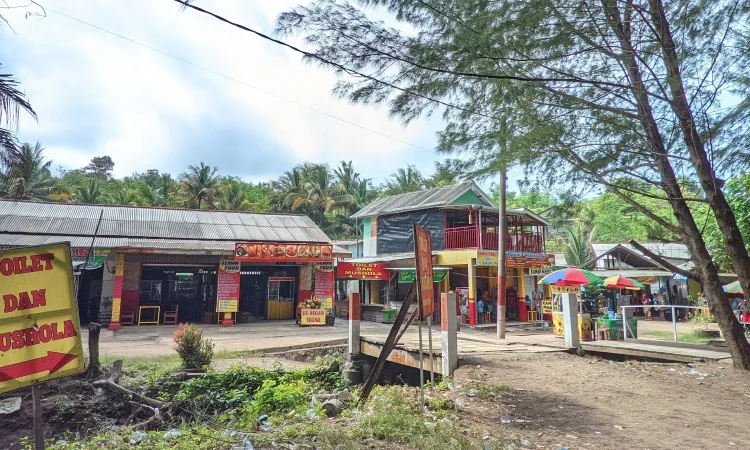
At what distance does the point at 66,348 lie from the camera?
2.96 m

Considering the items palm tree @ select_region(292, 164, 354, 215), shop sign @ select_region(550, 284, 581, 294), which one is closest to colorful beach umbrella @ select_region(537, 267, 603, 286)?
shop sign @ select_region(550, 284, 581, 294)

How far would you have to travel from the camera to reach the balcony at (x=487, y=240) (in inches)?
818

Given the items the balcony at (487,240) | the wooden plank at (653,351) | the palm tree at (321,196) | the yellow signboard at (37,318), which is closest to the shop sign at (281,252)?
the balcony at (487,240)

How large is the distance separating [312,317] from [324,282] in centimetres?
189

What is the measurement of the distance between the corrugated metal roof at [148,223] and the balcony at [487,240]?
5.89m

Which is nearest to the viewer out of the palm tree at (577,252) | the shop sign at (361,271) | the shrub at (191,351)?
the shrub at (191,351)

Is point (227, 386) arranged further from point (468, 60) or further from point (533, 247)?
point (533, 247)

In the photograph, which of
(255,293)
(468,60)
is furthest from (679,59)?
(255,293)

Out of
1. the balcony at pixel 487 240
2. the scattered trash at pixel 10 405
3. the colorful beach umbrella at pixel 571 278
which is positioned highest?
the balcony at pixel 487 240

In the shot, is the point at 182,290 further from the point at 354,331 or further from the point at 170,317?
the point at 354,331

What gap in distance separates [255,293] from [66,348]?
1865cm

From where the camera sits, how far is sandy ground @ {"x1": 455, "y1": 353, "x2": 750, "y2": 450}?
186 inches

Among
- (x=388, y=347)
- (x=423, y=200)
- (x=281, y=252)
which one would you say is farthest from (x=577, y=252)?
(x=388, y=347)

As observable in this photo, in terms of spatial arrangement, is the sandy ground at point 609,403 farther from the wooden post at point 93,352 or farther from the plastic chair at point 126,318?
the plastic chair at point 126,318
